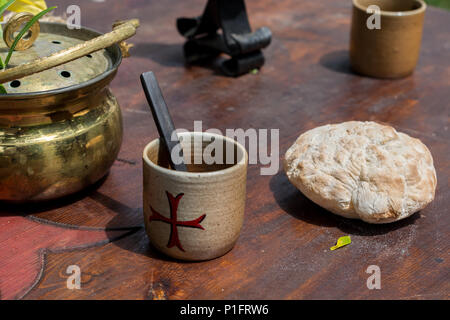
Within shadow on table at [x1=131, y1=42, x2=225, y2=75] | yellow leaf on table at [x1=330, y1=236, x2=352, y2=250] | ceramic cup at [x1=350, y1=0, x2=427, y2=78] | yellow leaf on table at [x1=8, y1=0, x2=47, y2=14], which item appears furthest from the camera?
shadow on table at [x1=131, y1=42, x2=225, y2=75]

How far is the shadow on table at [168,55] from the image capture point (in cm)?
163

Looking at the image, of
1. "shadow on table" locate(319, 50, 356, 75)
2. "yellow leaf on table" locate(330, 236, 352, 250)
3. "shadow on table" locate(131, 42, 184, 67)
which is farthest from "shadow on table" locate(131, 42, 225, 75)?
"yellow leaf on table" locate(330, 236, 352, 250)

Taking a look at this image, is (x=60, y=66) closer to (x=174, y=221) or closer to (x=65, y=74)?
(x=65, y=74)

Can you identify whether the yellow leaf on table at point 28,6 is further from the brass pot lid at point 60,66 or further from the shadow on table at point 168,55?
the shadow on table at point 168,55

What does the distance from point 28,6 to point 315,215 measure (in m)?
0.62

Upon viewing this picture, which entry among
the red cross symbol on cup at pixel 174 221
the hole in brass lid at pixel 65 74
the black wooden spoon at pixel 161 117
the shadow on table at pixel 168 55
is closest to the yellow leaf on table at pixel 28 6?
the hole in brass lid at pixel 65 74

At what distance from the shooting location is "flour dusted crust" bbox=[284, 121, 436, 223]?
96 cm

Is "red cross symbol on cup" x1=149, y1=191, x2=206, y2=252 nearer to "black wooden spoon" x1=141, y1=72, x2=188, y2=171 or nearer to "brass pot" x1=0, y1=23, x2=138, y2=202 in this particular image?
"black wooden spoon" x1=141, y1=72, x2=188, y2=171

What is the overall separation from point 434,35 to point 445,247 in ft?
3.50

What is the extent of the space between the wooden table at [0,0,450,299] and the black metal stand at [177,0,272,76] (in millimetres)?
45

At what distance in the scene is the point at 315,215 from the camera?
1.03 m

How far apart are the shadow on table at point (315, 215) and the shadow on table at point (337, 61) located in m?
0.61
